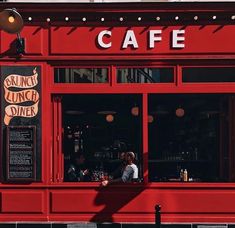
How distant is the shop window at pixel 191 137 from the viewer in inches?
448

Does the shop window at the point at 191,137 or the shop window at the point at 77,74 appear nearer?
the shop window at the point at 77,74

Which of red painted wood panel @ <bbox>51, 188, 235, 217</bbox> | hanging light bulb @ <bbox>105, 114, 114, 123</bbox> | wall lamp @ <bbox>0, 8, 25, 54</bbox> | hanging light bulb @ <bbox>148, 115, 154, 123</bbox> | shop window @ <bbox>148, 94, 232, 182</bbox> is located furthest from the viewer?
hanging light bulb @ <bbox>105, 114, 114, 123</bbox>

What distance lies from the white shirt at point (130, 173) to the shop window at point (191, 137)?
2.22ft

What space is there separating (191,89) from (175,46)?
970mm

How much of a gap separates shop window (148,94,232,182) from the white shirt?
2.22 ft

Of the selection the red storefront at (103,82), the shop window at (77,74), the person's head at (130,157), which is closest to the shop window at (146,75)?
the red storefront at (103,82)

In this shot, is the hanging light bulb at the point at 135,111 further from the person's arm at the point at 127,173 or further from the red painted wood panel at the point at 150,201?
the red painted wood panel at the point at 150,201

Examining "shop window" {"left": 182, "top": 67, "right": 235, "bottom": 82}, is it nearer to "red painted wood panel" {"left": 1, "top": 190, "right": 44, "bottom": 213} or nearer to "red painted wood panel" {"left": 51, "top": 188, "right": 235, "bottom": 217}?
"red painted wood panel" {"left": 51, "top": 188, "right": 235, "bottom": 217}

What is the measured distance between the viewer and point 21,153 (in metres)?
10.9

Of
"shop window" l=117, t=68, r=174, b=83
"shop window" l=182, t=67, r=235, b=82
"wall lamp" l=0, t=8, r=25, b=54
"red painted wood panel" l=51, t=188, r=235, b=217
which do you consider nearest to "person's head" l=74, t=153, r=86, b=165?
"red painted wood panel" l=51, t=188, r=235, b=217

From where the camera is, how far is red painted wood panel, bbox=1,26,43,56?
10.9 meters

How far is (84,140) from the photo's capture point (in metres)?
11.8

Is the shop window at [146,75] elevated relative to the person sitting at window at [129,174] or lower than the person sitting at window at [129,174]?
elevated

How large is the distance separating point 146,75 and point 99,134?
6.00 feet
